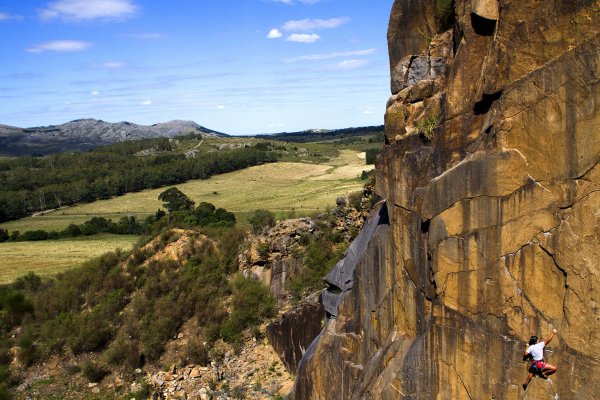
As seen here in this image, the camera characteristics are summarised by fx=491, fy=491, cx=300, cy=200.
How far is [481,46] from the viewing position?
35.7ft

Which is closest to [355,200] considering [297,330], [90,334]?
[297,330]

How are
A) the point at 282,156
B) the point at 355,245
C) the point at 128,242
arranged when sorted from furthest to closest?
the point at 282,156 < the point at 128,242 < the point at 355,245

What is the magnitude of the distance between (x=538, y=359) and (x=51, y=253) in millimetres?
64717

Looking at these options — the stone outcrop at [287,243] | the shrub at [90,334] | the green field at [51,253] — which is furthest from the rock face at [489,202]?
the green field at [51,253]

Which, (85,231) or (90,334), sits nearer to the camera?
(90,334)

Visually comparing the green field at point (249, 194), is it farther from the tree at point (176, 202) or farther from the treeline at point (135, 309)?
the treeline at point (135, 309)

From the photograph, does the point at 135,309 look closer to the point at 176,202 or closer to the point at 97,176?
the point at 176,202

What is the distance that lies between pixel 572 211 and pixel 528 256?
4.01 ft

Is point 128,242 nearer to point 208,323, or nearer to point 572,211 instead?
point 208,323

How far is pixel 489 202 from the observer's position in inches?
407

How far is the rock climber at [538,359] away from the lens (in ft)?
30.7

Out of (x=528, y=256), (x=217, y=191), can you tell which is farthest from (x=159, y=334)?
(x=217, y=191)

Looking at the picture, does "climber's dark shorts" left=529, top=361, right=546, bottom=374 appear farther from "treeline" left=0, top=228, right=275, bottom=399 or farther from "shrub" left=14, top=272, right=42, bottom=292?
"shrub" left=14, top=272, right=42, bottom=292

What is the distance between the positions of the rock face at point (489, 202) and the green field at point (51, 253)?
49.4 metres
